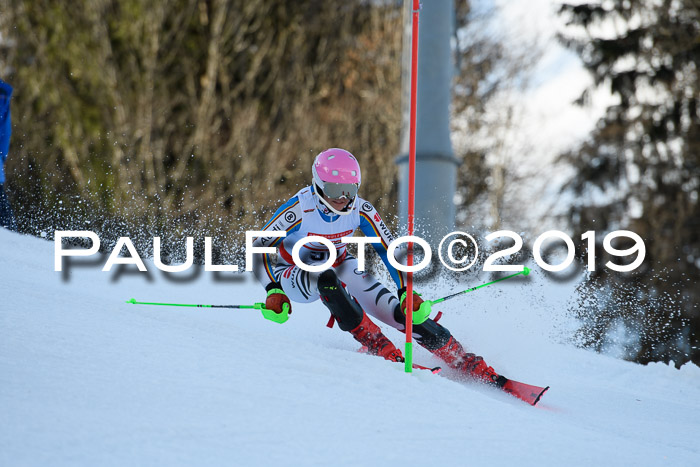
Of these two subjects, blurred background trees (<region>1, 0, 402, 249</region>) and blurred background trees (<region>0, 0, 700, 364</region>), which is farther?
blurred background trees (<region>1, 0, 402, 249</region>)

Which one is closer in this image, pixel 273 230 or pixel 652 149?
pixel 273 230

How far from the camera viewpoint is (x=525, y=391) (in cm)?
376

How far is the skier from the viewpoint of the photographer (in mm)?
3828

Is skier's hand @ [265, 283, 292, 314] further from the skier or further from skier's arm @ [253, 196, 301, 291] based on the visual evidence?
skier's arm @ [253, 196, 301, 291]

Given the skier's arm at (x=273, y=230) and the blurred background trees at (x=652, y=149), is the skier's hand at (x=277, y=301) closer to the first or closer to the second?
the skier's arm at (x=273, y=230)

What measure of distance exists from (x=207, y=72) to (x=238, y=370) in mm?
14208

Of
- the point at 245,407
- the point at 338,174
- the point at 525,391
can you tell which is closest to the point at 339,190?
the point at 338,174

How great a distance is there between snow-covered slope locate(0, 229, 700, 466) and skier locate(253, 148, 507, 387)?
336 millimetres

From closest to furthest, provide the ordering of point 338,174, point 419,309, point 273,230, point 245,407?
point 245,407 < point 419,309 < point 338,174 < point 273,230

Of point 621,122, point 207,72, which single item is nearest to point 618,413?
point 621,122

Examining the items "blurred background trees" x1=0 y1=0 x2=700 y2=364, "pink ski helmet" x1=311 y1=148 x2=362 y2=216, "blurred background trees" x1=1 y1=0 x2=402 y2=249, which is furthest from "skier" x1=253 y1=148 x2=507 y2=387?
"blurred background trees" x1=1 y1=0 x2=402 y2=249

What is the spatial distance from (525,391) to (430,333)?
0.61 metres

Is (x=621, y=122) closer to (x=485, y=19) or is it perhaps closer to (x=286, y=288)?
(x=485, y=19)

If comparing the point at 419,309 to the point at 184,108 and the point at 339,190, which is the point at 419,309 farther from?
the point at 184,108
